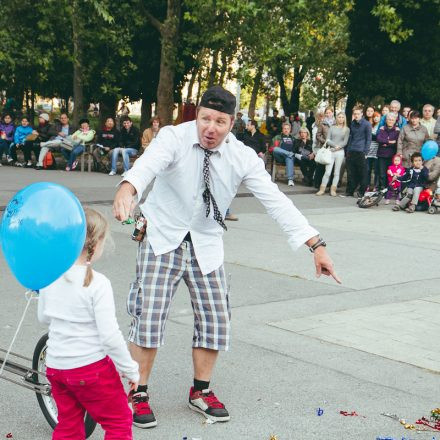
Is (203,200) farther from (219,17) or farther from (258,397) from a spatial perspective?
(219,17)

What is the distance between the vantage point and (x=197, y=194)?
15.1 feet

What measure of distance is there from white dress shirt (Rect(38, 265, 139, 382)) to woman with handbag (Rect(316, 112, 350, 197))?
595 inches

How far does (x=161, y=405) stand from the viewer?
4984 mm

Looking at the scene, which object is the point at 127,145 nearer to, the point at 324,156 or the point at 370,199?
the point at 324,156

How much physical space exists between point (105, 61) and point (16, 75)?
11.9ft

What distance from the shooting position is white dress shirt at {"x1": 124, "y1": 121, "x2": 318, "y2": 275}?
4.54m

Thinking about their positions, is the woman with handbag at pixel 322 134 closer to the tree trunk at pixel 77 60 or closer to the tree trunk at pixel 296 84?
the tree trunk at pixel 77 60

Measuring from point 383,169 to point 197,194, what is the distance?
14.2 m

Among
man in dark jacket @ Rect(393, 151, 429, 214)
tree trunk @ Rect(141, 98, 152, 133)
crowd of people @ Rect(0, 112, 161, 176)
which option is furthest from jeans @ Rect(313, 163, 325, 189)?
tree trunk @ Rect(141, 98, 152, 133)

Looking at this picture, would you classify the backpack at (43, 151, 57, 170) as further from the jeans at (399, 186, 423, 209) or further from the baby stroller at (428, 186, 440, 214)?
the baby stroller at (428, 186, 440, 214)

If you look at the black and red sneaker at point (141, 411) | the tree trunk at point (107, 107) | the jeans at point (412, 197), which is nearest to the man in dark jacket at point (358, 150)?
the jeans at point (412, 197)

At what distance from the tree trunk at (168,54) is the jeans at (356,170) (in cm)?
685

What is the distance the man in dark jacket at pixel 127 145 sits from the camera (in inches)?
837

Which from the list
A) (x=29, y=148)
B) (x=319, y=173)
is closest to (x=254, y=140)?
(x=319, y=173)
